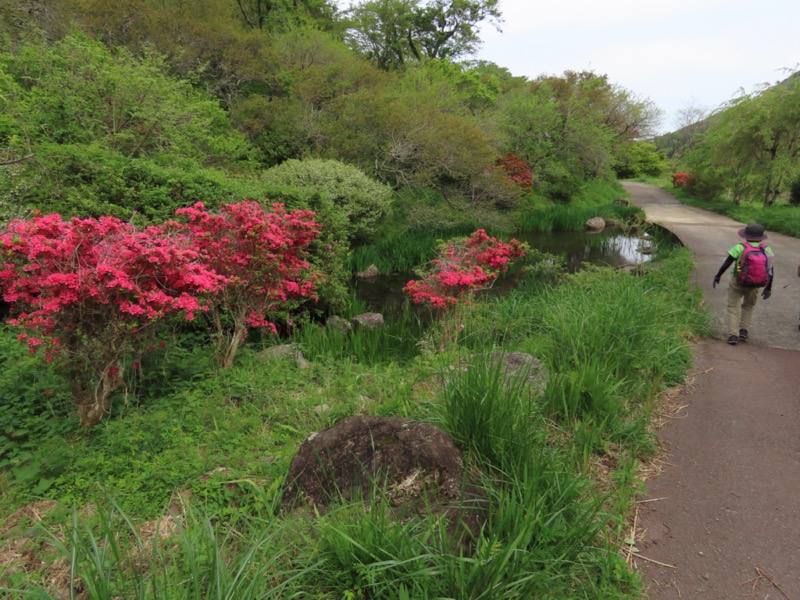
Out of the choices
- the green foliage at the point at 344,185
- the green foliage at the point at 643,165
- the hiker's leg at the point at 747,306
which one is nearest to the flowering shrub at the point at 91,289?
the hiker's leg at the point at 747,306

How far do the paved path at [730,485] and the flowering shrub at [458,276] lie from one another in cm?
258

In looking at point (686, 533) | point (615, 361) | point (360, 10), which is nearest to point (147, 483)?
point (686, 533)

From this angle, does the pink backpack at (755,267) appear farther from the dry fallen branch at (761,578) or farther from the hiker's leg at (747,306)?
the dry fallen branch at (761,578)

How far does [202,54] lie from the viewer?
12.6m

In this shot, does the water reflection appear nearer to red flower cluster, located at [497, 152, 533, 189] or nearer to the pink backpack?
red flower cluster, located at [497, 152, 533, 189]

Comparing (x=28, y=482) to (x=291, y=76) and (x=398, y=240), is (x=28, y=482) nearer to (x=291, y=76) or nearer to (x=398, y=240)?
(x=398, y=240)

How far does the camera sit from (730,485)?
2.51 meters

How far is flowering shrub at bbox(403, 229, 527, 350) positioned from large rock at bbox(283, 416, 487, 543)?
307 centimetres

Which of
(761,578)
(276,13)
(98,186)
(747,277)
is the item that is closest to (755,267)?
(747,277)

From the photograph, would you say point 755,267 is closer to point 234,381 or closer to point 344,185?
point 234,381

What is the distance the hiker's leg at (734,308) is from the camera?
487cm

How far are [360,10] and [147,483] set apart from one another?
2779 centimetres

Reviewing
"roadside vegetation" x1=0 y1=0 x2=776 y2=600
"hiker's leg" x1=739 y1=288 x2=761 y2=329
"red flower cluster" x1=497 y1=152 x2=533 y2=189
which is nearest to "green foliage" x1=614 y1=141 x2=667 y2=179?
"red flower cluster" x1=497 y1=152 x2=533 y2=189

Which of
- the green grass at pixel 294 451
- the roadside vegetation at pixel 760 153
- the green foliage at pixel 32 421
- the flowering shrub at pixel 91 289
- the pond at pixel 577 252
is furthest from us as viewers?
the roadside vegetation at pixel 760 153
